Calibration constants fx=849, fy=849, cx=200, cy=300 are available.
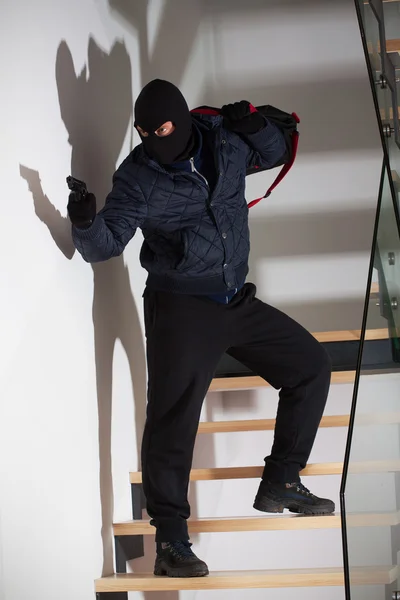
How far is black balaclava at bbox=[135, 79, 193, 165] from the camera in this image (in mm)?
2213

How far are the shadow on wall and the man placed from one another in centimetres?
27

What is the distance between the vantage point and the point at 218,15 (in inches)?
171

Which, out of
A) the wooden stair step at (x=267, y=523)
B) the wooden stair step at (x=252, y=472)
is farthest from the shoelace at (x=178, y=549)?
the wooden stair step at (x=252, y=472)

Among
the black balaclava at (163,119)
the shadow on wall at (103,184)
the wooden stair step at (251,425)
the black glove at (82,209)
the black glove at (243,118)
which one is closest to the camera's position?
the black glove at (82,209)

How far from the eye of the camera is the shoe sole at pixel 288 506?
2416 millimetres

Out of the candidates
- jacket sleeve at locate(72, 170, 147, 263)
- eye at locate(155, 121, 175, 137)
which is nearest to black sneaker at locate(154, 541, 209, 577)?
jacket sleeve at locate(72, 170, 147, 263)

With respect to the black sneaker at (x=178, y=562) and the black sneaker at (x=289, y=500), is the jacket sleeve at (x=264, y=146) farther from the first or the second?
the black sneaker at (x=178, y=562)

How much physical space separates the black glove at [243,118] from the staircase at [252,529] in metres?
0.60

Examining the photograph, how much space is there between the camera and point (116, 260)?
2.94 m

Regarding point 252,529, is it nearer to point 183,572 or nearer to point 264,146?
point 183,572

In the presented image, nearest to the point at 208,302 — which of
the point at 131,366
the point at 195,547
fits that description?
the point at 131,366

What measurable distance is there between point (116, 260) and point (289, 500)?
103 centimetres

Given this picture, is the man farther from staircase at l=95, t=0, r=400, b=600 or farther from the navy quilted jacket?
staircase at l=95, t=0, r=400, b=600

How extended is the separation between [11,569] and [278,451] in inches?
32.6
